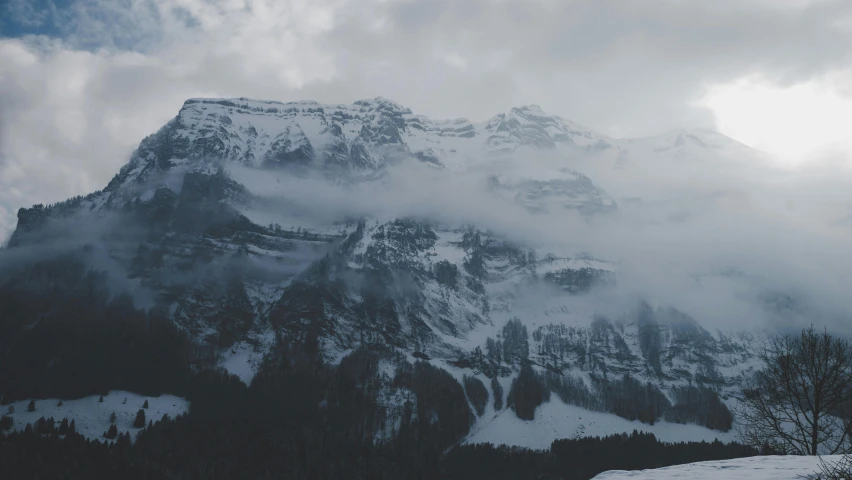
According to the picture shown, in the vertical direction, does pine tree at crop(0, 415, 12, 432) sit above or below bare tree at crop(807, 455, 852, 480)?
above

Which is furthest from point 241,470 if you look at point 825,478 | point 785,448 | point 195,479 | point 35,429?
point 825,478

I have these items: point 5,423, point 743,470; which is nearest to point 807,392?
point 743,470

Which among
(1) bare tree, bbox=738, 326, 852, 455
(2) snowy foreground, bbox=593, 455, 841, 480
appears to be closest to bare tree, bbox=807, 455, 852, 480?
(2) snowy foreground, bbox=593, 455, 841, 480

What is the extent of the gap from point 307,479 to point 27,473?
6826 centimetres

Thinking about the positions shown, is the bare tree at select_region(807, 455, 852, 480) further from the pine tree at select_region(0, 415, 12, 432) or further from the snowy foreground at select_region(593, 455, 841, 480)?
the pine tree at select_region(0, 415, 12, 432)

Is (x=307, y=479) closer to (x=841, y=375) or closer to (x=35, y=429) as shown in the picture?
(x=35, y=429)

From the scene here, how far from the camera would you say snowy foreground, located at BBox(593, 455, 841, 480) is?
2408 centimetres

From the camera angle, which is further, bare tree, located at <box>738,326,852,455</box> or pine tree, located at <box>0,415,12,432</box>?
pine tree, located at <box>0,415,12,432</box>

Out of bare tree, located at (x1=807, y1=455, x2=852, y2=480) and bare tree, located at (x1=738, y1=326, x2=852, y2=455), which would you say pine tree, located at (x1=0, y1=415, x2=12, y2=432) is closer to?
bare tree, located at (x1=738, y1=326, x2=852, y2=455)

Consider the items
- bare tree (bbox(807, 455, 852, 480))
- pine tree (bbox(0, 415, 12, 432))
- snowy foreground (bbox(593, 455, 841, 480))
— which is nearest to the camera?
bare tree (bbox(807, 455, 852, 480))

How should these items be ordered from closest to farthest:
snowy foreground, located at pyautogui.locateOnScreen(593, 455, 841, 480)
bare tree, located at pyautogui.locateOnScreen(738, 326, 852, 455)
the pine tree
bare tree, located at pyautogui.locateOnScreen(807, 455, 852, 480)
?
bare tree, located at pyautogui.locateOnScreen(807, 455, 852, 480), snowy foreground, located at pyautogui.locateOnScreen(593, 455, 841, 480), bare tree, located at pyautogui.locateOnScreen(738, 326, 852, 455), the pine tree

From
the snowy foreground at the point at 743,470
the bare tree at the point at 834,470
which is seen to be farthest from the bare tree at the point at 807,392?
the bare tree at the point at 834,470

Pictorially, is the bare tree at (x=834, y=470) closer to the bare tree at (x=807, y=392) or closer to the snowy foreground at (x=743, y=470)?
the snowy foreground at (x=743, y=470)

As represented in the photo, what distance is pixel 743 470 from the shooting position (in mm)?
25516
